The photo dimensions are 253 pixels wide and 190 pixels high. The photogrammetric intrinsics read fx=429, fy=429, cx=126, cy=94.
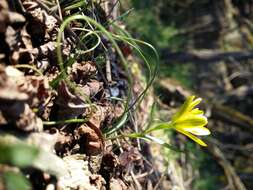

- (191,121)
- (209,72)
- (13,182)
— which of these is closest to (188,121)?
(191,121)

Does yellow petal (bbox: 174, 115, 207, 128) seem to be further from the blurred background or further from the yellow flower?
the blurred background

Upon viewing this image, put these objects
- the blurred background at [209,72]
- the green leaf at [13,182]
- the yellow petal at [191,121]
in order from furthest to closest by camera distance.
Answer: the blurred background at [209,72]
the yellow petal at [191,121]
the green leaf at [13,182]

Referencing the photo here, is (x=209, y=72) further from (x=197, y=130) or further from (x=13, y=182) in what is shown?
(x=13, y=182)

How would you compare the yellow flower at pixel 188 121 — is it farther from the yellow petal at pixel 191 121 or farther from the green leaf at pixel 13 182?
the green leaf at pixel 13 182

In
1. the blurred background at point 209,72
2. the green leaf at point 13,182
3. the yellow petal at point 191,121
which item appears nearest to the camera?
the green leaf at point 13,182

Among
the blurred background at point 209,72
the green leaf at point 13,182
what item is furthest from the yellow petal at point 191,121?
the blurred background at point 209,72

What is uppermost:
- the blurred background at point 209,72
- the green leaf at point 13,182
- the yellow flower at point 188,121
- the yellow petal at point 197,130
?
the green leaf at point 13,182

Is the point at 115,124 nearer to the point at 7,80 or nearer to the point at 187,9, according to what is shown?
the point at 7,80

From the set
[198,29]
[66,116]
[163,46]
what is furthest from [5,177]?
[198,29]

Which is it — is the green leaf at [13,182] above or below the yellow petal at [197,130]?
above

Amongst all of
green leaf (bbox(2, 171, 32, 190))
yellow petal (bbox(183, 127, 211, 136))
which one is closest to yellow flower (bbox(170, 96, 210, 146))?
yellow petal (bbox(183, 127, 211, 136))
